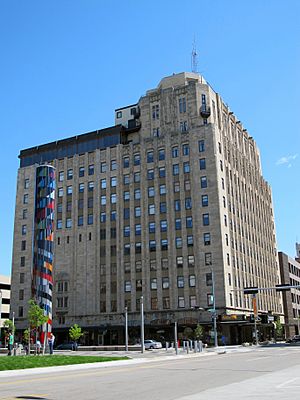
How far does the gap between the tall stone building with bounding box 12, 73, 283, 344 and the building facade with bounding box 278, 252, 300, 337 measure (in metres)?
16.8

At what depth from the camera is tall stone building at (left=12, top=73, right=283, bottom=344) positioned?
71.1 m

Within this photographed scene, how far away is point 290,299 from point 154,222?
165ft

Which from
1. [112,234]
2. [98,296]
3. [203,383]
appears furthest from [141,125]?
[203,383]

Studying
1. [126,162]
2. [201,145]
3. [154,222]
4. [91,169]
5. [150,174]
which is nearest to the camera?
[154,222]

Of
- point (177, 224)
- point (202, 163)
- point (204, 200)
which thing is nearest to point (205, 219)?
point (204, 200)

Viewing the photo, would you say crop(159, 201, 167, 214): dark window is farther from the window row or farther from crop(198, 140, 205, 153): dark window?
the window row

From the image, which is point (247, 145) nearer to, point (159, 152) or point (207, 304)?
point (159, 152)

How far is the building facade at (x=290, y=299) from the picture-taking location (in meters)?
106

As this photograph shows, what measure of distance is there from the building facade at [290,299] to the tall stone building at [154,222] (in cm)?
1675

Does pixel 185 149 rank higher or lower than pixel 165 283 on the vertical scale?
higher

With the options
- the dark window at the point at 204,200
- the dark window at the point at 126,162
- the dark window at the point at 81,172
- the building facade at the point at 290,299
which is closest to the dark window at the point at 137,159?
the dark window at the point at 126,162

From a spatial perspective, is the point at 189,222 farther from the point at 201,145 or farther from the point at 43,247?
the point at 43,247

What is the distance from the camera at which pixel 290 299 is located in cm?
10938

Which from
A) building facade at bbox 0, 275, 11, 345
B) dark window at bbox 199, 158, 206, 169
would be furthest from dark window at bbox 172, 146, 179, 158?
building facade at bbox 0, 275, 11, 345
